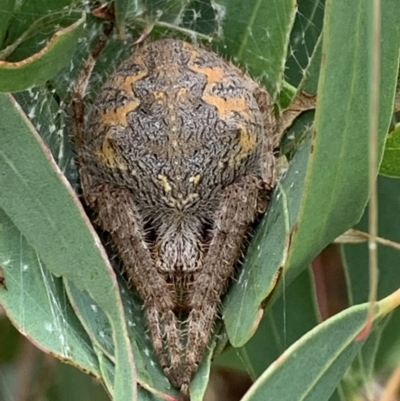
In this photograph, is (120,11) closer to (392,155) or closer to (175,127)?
(175,127)

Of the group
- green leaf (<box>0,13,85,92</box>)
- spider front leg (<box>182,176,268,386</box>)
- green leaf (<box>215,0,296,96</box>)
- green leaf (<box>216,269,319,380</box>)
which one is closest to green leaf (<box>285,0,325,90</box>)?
green leaf (<box>215,0,296,96</box>)

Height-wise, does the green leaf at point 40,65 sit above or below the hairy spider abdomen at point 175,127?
above

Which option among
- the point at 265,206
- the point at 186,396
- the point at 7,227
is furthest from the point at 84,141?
the point at 186,396

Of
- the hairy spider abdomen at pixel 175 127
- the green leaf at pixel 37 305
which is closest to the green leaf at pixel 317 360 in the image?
the green leaf at pixel 37 305

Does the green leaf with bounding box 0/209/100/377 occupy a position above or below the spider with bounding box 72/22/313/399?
below

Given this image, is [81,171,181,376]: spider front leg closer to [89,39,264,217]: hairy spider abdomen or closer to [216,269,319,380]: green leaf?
[89,39,264,217]: hairy spider abdomen

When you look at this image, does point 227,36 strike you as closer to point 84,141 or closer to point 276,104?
point 276,104

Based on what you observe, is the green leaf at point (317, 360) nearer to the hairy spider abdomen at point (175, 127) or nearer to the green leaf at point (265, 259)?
the green leaf at point (265, 259)

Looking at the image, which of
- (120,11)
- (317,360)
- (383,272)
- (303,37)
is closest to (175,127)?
(120,11)
